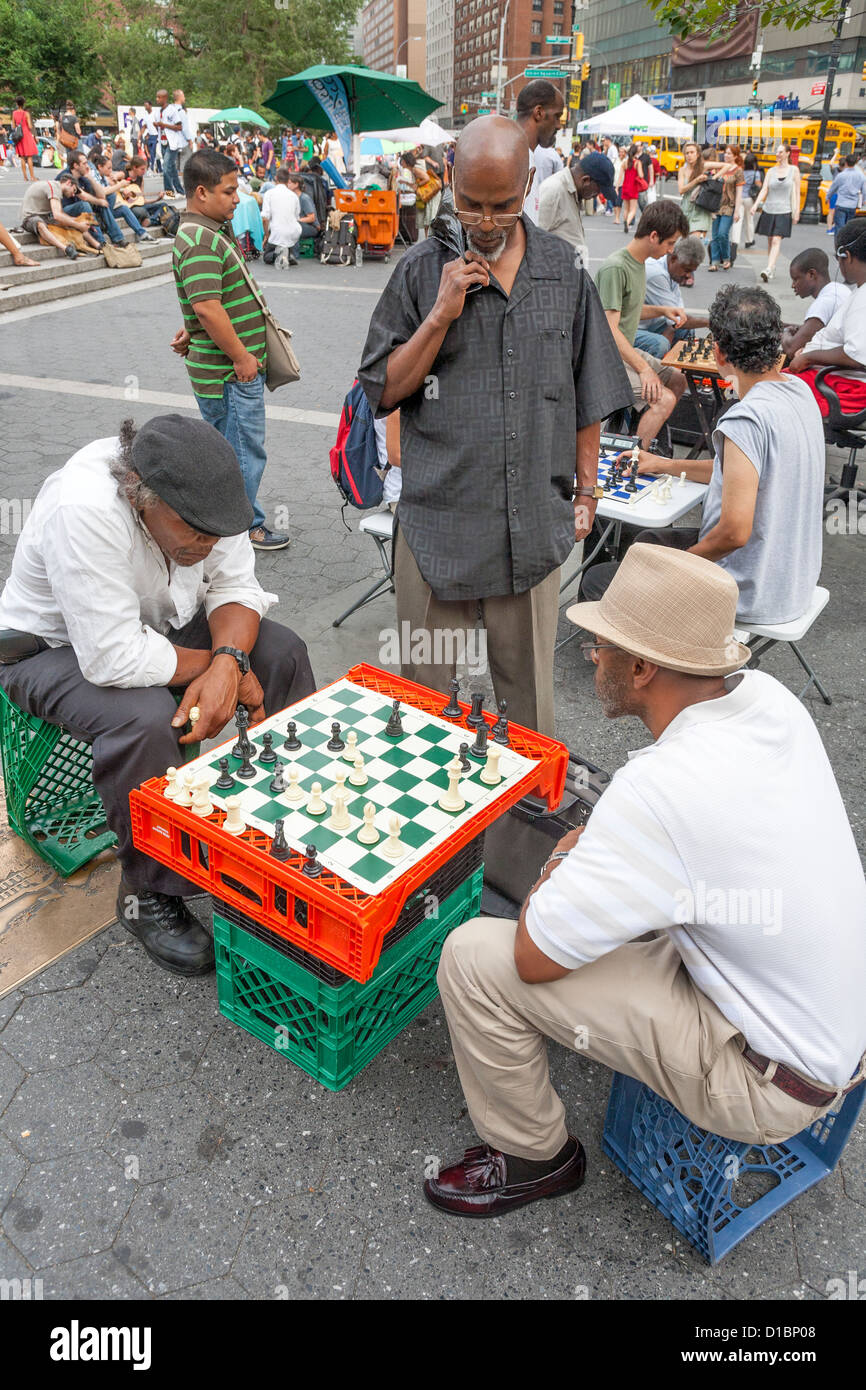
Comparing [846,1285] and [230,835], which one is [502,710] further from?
[846,1285]

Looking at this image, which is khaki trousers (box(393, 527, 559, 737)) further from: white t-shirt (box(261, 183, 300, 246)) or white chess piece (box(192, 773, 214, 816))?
white t-shirt (box(261, 183, 300, 246))

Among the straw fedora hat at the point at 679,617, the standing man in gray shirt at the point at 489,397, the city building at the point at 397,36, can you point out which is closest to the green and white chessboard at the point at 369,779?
the standing man in gray shirt at the point at 489,397

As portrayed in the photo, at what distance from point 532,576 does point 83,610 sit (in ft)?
4.46

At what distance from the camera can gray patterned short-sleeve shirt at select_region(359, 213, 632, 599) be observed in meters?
2.69

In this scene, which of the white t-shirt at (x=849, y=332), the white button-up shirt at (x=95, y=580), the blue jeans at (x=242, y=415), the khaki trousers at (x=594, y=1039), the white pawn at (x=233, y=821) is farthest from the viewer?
the white t-shirt at (x=849, y=332)

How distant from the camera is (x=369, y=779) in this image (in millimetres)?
2457

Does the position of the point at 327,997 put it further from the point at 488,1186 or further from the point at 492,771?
the point at 492,771

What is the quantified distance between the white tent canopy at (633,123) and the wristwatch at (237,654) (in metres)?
15.3

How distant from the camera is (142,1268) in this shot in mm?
1990

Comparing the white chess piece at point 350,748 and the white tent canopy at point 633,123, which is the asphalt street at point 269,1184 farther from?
the white tent canopy at point 633,123

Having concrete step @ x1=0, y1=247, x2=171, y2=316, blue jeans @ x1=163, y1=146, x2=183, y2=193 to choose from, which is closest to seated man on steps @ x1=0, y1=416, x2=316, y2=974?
concrete step @ x1=0, y1=247, x2=171, y2=316

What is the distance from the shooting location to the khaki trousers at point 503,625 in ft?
9.89

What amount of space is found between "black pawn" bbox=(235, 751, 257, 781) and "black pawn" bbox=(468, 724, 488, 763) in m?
0.60

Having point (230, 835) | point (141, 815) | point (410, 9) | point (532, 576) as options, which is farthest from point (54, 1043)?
point (410, 9)
